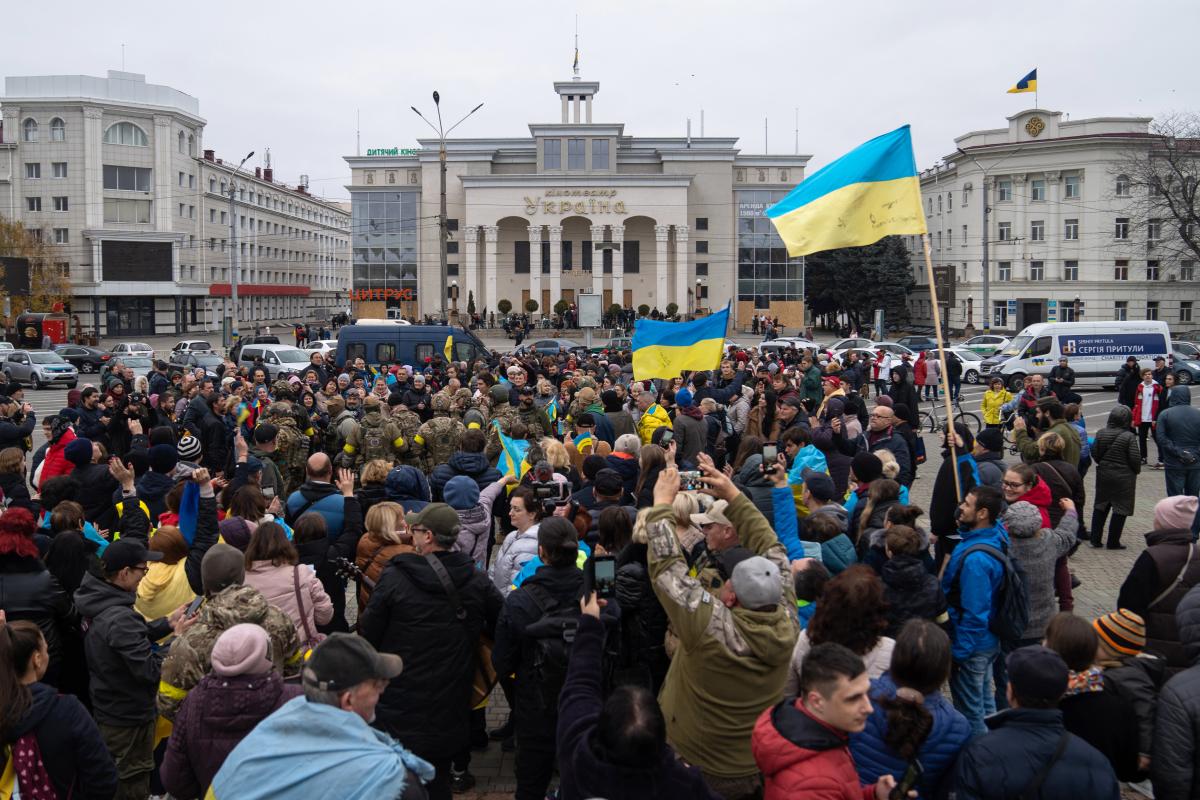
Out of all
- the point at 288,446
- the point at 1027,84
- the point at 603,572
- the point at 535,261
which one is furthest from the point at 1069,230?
the point at 603,572

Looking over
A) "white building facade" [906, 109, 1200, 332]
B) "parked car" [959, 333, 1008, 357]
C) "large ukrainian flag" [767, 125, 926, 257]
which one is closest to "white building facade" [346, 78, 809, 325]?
"white building facade" [906, 109, 1200, 332]

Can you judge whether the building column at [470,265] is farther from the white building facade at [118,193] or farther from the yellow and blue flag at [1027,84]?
the yellow and blue flag at [1027,84]

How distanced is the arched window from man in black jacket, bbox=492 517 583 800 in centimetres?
7441

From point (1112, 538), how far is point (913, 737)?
9187 mm

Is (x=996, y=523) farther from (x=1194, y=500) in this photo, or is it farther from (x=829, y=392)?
(x=829, y=392)

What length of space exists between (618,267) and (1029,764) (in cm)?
6458

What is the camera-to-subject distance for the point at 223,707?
390 cm

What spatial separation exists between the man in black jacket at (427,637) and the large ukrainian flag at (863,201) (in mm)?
4164

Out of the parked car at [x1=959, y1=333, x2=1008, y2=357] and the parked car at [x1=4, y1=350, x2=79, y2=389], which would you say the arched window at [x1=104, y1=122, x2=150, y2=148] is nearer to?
the parked car at [x1=4, y1=350, x2=79, y2=389]

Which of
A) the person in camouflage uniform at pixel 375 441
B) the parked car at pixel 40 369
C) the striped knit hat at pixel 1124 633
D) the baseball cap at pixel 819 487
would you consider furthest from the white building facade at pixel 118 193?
the striped knit hat at pixel 1124 633

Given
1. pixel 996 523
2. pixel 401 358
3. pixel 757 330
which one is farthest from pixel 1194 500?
pixel 757 330

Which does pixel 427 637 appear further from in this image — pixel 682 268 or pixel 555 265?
pixel 682 268

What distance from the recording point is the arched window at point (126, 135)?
68.0m

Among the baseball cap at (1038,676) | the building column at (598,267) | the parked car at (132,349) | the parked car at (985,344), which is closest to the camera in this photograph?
the baseball cap at (1038,676)
